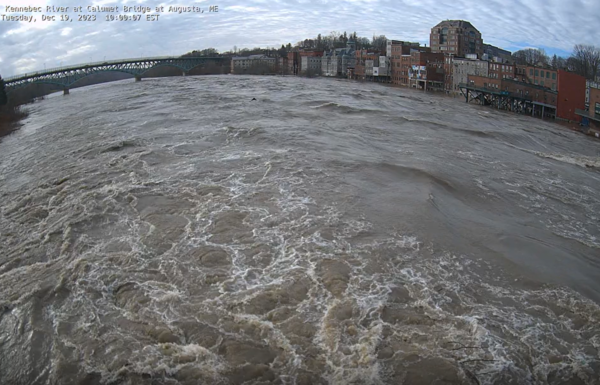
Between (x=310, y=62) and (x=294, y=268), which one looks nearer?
(x=294, y=268)

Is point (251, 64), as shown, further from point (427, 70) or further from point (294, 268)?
point (294, 268)

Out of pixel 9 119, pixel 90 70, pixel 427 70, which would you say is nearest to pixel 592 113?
pixel 427 70

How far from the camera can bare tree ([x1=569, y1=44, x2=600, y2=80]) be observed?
182 feet

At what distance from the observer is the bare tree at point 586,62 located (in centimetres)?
5556

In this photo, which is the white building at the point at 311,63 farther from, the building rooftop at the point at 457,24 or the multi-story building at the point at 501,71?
the multi-story building at the point at 501,71

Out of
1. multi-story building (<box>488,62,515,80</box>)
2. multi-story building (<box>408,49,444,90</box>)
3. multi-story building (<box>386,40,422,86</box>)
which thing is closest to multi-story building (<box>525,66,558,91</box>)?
multi-story building (<box>488,62,515,80</box>)

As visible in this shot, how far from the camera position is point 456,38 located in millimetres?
77625

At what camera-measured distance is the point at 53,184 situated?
13586 millimetres

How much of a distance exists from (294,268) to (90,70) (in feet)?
206

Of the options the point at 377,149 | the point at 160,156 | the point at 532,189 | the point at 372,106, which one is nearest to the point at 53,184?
the point at 160,156

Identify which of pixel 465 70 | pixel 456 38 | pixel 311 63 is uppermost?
pixel 456 38

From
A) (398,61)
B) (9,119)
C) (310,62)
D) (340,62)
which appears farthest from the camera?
(310,62)

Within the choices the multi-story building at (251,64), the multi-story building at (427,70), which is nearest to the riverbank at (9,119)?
the multi-story building at (427,70)

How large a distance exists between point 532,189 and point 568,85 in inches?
1087
